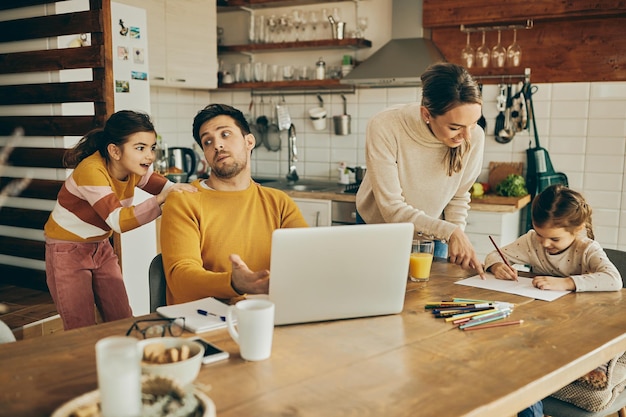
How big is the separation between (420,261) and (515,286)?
0.29 meters

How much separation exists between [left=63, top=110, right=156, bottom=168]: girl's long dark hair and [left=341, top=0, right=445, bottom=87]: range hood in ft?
6.00

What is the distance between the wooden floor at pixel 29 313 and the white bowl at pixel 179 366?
1.90 m

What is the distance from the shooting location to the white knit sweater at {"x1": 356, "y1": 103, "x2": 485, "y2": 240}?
221 centimetres

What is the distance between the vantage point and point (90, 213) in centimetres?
244

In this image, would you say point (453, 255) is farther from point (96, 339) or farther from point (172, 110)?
point (172, 110)

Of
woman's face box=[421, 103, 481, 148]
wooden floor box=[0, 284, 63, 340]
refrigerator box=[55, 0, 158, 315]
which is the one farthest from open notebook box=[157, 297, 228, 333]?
refrigerator box=[55, 0, 158, 315]

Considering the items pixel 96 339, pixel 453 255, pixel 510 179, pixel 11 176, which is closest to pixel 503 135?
pixel 510 179

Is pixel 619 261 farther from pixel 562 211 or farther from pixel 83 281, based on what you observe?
pixel 83 281

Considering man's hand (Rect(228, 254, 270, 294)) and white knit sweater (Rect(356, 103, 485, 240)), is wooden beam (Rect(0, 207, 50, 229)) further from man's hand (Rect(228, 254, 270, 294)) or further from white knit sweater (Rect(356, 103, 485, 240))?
man's hand (Rect(228, 254, 270, 294))

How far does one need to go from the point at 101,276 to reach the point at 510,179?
7.83ft

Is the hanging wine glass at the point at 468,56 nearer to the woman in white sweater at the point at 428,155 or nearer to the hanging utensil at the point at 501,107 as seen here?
the hanging utensil at the point at 501,107

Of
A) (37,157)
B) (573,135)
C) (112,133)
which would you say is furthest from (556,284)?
(37,157)

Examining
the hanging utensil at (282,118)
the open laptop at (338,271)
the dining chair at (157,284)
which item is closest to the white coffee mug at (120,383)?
the open laptop at (338,271)

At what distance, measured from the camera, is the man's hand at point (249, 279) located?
148 centimetres
